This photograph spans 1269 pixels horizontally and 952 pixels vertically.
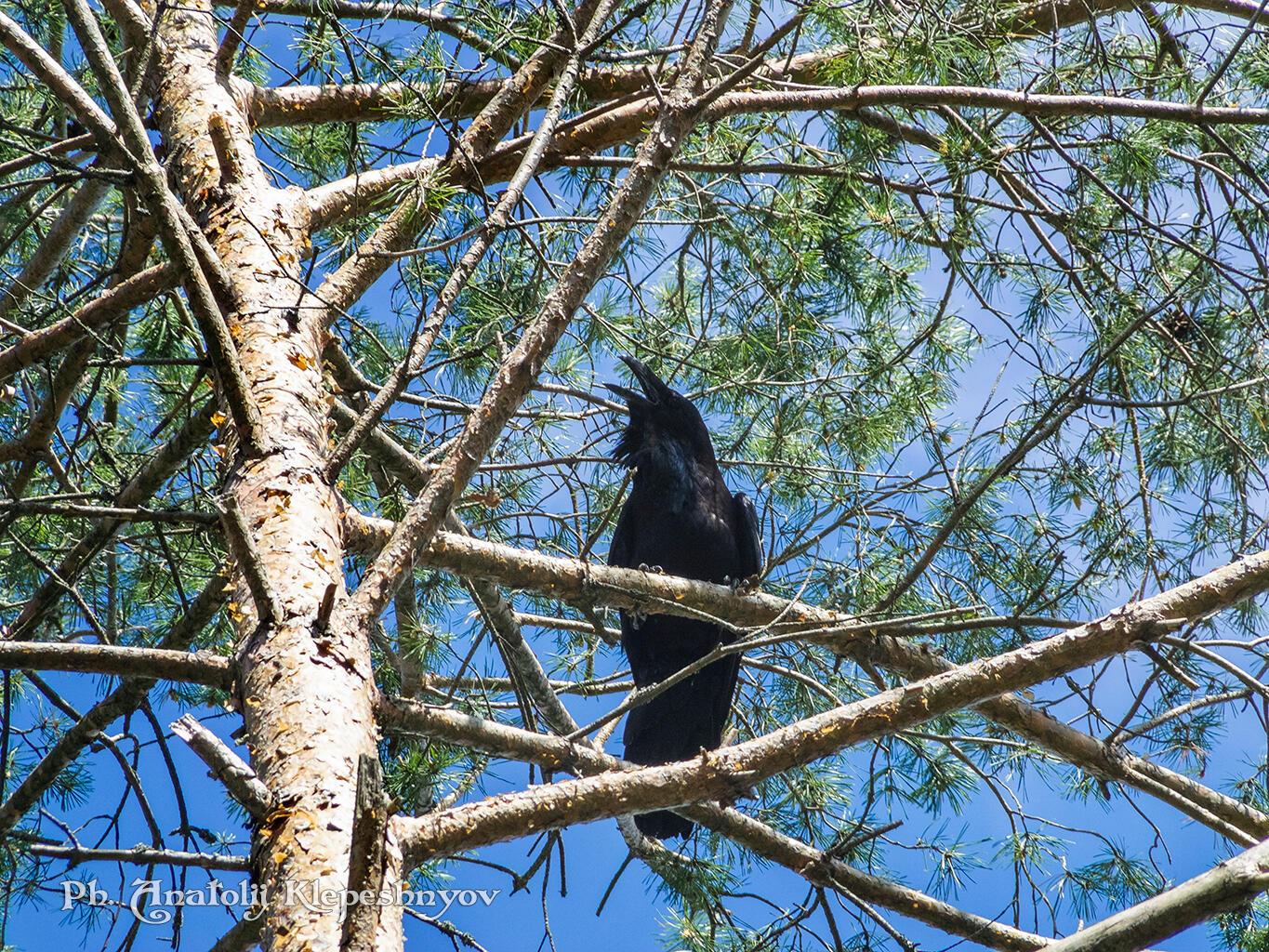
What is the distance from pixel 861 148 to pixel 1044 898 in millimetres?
2362

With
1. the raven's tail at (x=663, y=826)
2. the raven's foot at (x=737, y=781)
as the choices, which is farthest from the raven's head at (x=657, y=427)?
the raven's foot at (x=737, y=781)

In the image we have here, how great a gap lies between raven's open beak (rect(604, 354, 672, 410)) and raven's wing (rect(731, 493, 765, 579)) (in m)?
0.52

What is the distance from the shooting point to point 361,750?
1636 millimetres

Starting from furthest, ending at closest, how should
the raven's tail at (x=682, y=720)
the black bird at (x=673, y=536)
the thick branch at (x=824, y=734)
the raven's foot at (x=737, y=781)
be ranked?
the black bird at (x=673, y=536) < the raven's tail at (x=682, y=720) < the raven's foot at (x=737, y=781) < the thick branch at (x=824, y=734)

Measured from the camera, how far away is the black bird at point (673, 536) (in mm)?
4312

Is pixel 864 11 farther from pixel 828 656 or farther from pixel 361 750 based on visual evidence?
pixel 361 750

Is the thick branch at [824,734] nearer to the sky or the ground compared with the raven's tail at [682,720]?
nearer to the ground

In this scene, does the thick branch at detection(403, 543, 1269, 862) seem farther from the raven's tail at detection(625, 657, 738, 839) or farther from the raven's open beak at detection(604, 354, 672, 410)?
the raven's open beak at detection(604, 354, 672, 410)

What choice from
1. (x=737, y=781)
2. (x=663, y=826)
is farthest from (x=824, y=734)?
(x=663, y=826)

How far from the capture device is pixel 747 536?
4.52m

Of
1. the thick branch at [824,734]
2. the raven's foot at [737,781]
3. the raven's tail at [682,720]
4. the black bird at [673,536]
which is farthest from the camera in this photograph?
the black bird at [673,536]

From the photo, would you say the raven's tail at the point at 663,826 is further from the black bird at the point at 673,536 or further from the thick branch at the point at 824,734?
the thick branch at the point at 824,734

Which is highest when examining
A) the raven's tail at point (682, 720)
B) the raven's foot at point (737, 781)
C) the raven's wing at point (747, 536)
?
the raven's wing at point (747, 536)

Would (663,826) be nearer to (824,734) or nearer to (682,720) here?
(682,720)
